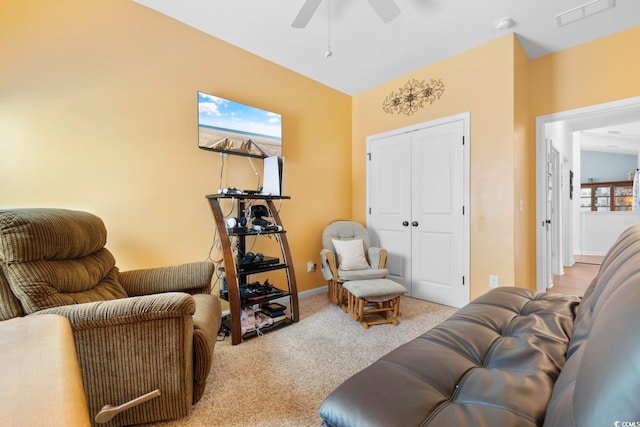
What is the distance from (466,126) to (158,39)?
311cm

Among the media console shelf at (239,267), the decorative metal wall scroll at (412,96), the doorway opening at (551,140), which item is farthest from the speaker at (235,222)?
the doorway opening at (551,140)

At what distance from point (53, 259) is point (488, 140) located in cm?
358

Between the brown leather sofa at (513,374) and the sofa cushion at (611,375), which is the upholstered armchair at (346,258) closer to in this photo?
the brown leather sofa at (513,374)

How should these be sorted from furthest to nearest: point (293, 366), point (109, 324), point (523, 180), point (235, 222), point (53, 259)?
point (523, 180)
point (235, 222)
point (293, 366)
point (53, 259)
point (109, 324)

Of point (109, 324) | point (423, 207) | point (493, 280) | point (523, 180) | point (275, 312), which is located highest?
point (523, 180)

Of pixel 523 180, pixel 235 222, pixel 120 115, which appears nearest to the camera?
pixel 120 115

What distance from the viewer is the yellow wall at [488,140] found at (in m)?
2.71

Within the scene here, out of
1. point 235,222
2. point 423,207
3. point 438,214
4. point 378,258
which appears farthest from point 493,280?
point 235,222

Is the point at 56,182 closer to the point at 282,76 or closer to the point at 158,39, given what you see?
the point at 158,39

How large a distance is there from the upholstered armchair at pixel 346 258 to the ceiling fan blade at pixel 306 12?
2140mm

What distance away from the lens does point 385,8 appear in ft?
6.46

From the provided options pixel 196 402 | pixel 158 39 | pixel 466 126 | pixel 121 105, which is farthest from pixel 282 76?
pixel 196 402

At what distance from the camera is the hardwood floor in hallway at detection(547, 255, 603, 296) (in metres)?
3.72

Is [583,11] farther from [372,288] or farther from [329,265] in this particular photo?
[329,265]
